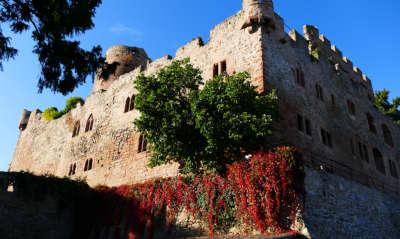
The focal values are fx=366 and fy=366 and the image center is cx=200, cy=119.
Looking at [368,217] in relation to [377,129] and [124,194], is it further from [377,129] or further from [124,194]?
[377,129]

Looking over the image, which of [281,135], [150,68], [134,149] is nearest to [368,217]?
[281,135]

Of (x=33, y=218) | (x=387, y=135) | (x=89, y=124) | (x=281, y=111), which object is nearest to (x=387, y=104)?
(x=387, y=135)

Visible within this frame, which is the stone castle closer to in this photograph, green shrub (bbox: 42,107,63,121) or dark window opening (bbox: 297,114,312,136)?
dark window opening (bbox: 297,114,312,136)

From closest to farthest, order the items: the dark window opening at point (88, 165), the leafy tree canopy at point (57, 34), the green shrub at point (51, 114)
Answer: the leafy tree canopy at point (57, 34) < the dark window opening at point (88, 165) < the green shrub at point (51, 114)

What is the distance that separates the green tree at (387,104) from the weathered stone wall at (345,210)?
1933cm

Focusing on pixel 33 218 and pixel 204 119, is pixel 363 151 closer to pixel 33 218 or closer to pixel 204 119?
pixel 204 119

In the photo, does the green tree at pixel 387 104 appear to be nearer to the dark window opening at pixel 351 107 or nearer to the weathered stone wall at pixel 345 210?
the dark window opening at pixel 351 107

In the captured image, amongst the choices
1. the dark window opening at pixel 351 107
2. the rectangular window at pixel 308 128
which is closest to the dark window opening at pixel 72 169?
the rectangular window at pixel 308 128

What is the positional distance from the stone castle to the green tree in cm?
568

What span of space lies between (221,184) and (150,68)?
12.1 meters

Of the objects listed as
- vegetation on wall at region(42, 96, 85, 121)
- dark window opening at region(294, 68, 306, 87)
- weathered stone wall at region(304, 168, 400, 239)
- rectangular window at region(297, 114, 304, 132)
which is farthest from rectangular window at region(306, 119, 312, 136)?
vegetation on wall at region(42, 96, 85, 121)

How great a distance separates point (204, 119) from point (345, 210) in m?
6.30

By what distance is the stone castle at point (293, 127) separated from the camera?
1491cm

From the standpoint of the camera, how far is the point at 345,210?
13.7m
